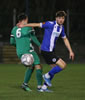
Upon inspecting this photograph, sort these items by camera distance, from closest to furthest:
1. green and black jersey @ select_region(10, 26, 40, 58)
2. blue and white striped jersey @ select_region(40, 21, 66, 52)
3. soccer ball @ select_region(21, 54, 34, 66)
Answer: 1. blue and white striped jersey @ select_region(40, 21, 66, 52)
2. soccer ball @ select_region(21, 54, 34, 66)
3. green and black jersey @ select_region(10, 26, 40, 58)

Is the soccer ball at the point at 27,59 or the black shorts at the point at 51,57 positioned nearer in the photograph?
the black shorts at the point at 51,57

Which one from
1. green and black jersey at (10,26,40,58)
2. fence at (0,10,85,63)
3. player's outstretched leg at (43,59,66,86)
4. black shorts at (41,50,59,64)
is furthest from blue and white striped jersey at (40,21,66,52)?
fence at (0,10,85,63)

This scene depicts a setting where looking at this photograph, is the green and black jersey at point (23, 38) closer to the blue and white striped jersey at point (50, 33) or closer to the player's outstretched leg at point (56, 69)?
the blue and white striped jersey at point (50, 33)

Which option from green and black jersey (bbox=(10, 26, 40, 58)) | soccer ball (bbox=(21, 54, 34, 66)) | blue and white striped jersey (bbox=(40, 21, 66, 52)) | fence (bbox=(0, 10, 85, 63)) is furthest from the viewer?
fence (bbox=(0, 10, 85, 63))

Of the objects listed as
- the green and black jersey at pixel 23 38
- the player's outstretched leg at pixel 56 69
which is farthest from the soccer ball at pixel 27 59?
the player's outstretched leg at pixel 56 69

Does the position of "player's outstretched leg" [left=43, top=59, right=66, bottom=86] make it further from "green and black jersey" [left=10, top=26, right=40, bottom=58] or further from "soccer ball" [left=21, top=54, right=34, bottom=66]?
"green and black jersey" [left=10, top=26, right=40, bottom=58]

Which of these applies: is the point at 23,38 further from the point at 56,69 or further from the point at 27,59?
the point at 56,69

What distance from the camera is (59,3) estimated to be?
39.3 meters

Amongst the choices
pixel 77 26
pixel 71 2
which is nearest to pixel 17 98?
pixel 77 26

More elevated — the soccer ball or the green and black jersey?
the green and black jersey

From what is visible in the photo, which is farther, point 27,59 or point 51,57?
point 27,59

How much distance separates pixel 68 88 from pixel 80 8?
88.2ft

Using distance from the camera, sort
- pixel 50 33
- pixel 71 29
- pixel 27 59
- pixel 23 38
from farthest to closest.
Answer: pixel 71 29 → pixel 23 38 → pixel 27 59 → pixel 50 33

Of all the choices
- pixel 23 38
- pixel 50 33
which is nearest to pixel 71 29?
pixel 23 38
